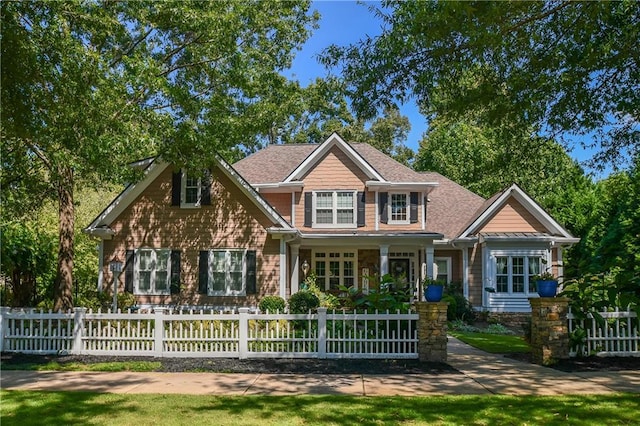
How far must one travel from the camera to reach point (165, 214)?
1798 centimetres

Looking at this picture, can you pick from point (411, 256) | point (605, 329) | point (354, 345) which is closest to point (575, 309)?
point (605, 329)

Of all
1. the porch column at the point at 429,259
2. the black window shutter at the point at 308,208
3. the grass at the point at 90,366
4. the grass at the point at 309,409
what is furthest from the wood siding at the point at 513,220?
the grass at the point at 90,366

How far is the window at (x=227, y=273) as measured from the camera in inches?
691

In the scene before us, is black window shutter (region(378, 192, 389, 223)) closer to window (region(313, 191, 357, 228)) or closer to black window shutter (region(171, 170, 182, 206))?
window (region(313, 191, 357, 228))

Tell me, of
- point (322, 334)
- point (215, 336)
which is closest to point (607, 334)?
point (322, 334)

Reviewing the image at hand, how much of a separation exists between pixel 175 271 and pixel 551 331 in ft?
40.0

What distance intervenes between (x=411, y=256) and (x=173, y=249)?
1003 centimetres

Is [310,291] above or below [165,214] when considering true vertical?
below

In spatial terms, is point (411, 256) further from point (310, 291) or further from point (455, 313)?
point (310, 291)

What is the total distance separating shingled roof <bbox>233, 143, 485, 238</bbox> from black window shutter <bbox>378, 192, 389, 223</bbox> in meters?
0.67

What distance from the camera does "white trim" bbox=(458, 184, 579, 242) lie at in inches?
798

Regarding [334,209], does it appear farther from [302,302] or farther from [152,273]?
[152,273]

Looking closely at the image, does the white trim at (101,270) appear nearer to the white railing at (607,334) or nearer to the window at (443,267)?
the window at (443,267)

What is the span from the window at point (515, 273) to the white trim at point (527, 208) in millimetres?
1367
